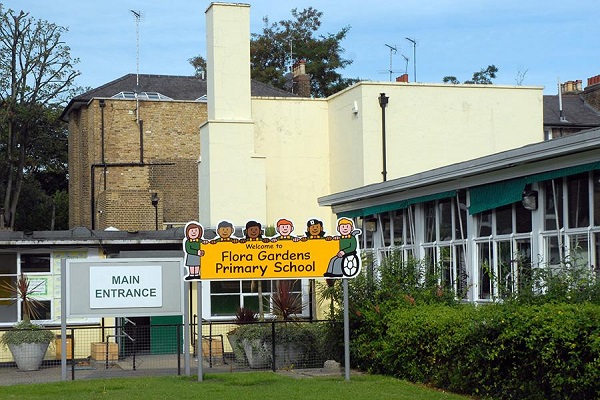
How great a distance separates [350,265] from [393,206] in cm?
450

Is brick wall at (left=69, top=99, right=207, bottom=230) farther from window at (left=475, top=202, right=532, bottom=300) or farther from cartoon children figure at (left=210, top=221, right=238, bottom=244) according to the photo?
window at (left=475, top=202, right=532, bottom=300)

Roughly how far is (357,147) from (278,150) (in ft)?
9.88

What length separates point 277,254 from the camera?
1850 cm

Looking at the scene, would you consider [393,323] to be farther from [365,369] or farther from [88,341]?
[88,341]

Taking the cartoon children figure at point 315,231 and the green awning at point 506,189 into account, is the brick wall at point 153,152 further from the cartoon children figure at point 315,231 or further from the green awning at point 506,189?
the green awning at point 506,189

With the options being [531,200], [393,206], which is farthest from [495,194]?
[393,206]

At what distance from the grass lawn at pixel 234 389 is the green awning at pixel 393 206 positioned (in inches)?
160

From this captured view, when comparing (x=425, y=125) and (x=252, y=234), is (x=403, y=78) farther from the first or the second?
(x=252, y=234)

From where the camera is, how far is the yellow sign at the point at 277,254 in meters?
18.3

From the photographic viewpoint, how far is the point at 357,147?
102 ft

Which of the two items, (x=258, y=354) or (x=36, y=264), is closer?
(x=258, y=354)

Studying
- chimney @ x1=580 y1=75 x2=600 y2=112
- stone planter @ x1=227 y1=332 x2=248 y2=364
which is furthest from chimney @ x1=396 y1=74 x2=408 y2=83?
stone planter @ x1=227 y1=332 x2=248 y2=364

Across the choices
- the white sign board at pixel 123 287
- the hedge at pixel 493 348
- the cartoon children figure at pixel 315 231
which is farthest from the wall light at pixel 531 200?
the white sign board at pixel 123 287

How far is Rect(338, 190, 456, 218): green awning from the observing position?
66.5 ft
